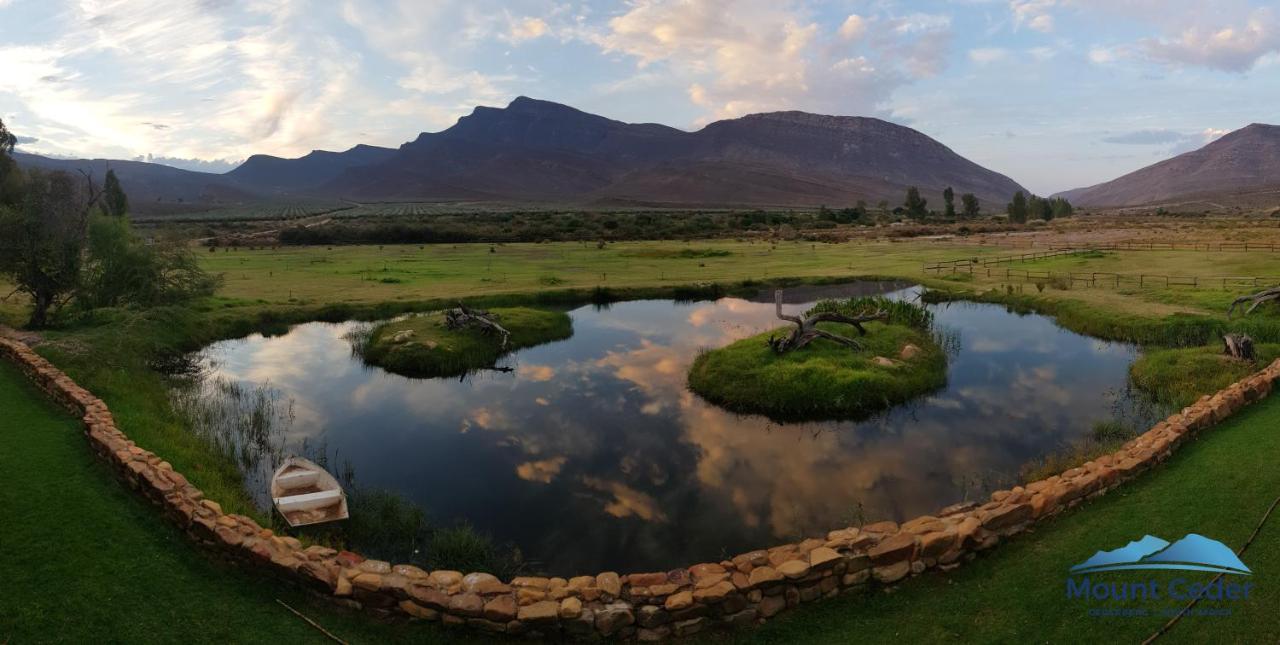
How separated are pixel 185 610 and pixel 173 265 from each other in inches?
1195

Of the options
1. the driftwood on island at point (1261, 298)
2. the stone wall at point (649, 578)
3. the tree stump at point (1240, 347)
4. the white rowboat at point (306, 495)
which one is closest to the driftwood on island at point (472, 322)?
the white rowboat at point (306, 495)

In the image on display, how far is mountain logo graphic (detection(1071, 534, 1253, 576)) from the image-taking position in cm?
870

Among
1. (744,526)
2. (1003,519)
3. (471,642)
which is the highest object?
(1003,519)

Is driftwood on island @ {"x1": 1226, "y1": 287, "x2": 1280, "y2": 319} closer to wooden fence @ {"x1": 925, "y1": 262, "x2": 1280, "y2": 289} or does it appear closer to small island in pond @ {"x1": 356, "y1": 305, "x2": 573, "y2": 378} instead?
wooden fence @ {"x1": 925, "y1": 262, "x2": 1280, "y2": 289}

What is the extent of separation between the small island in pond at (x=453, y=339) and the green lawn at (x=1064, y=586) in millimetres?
21656

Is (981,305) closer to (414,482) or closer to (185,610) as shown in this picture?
(414,482)

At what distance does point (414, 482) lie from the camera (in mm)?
17062

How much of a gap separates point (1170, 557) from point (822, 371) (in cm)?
1442

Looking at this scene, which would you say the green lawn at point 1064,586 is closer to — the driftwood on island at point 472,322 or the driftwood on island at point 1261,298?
the driftwood on island at point 1261,298

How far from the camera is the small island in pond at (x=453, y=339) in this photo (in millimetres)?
27922

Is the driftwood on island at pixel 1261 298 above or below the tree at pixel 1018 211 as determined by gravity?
below

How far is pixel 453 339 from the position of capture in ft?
97.7

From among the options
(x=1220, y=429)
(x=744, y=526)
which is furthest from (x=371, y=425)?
(x=1220, y=429)

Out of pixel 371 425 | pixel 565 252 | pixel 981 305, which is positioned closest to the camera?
pixel 371 425
